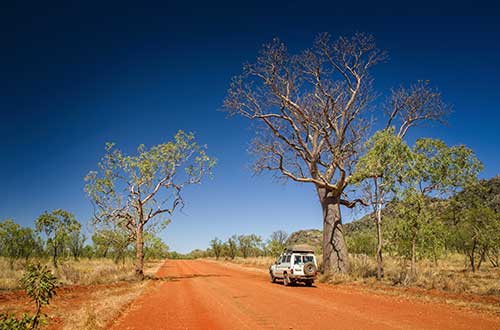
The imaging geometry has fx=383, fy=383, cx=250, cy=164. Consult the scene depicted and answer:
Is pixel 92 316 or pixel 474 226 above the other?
pixel 474 226

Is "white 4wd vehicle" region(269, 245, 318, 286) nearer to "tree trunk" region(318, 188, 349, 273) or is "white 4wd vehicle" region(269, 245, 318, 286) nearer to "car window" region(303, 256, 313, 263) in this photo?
"car window" region(303, 256, 313, 263)

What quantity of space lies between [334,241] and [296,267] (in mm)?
4869

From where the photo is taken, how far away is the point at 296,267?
2027 cm

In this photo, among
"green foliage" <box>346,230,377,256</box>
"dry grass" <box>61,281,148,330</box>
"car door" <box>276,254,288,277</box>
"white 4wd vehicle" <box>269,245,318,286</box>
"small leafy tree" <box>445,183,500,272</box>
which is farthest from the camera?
"green foliage" <box>346,230,377,256</box>

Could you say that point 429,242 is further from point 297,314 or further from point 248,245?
point 248,245

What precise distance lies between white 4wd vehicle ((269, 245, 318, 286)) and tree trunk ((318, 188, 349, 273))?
3132mm

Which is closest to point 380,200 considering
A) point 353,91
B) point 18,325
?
point 353,91

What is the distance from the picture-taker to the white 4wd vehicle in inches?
787

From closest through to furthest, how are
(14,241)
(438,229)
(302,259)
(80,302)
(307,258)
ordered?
(80,302), (438,229), (302,259), (307,258), (14,241)

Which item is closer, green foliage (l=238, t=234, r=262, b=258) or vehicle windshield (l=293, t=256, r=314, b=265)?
vehicle windshield (l=293, t=256, r=314, b=265)

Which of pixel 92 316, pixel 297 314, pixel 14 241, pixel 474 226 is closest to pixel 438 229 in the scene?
pixel 297 314

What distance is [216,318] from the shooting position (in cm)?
1039

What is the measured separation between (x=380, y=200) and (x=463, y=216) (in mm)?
14517

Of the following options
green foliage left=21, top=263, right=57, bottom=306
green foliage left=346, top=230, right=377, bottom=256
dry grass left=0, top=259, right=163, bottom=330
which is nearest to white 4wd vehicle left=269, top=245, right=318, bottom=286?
dry grass left=0, top=259, right=163, bottom=330
